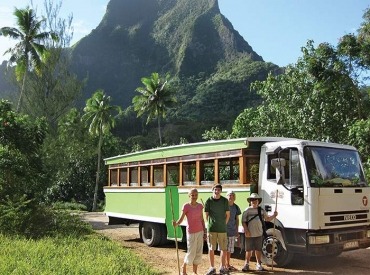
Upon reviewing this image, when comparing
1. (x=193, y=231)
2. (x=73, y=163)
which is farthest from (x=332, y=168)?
(x=73, y=163)

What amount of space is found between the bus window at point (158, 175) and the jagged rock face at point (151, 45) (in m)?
97.4

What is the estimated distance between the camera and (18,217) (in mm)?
13070

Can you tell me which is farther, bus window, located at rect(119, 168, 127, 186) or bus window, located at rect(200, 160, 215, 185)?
bus window, located at rect(119, 168, 127, 186)

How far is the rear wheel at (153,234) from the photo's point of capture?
13273 mm

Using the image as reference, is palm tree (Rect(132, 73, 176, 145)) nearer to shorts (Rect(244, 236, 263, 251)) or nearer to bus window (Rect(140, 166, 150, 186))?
bus window (Rect(140, 166, 150, 186))

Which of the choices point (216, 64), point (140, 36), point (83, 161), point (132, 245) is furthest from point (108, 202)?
point (140, 36)

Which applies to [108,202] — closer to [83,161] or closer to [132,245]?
[132,245]

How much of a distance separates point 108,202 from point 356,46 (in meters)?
13.3

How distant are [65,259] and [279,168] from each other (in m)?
4.52

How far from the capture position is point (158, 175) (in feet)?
43.9

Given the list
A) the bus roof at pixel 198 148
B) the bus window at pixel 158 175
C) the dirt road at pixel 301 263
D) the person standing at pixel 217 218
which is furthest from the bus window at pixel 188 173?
the person standing at pixel 217 218

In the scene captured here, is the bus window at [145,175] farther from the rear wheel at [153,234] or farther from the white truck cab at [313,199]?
the white truck cab at [313,199]

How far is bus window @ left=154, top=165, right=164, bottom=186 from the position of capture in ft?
43.3

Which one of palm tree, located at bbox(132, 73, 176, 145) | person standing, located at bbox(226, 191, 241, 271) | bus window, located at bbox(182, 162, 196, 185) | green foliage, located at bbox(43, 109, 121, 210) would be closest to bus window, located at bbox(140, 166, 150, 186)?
bus window, located at bbox(182, 162, 196, 185)
